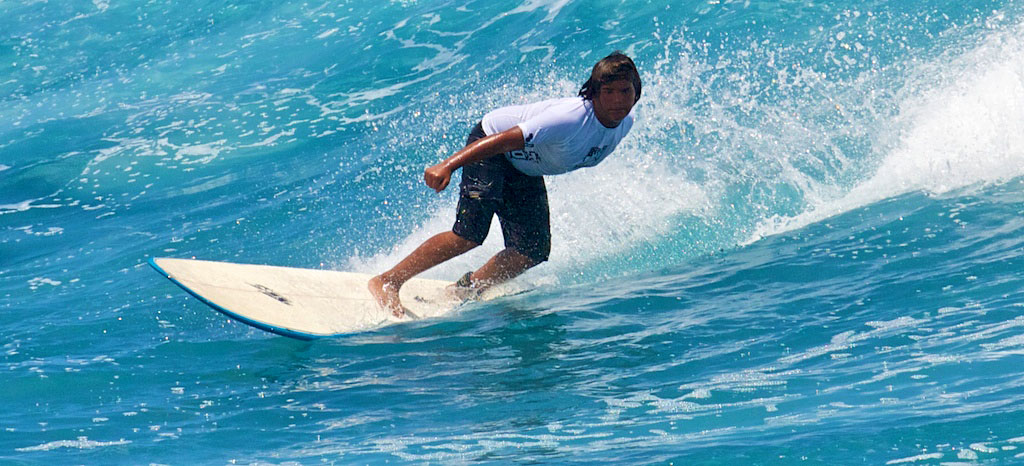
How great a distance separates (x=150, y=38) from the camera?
631 inches

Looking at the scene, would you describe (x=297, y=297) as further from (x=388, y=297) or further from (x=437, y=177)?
(x=437, y=177)

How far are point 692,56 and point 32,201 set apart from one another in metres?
7.06

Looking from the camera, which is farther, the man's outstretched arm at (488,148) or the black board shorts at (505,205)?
the black board shorts at (505,205)

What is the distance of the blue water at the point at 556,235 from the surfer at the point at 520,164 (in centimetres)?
31

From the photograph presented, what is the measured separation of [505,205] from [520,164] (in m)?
0.36

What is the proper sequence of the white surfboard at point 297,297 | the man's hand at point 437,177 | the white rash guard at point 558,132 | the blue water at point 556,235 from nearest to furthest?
the blue water at point 556,235 < the man's hand at point 437,177 < the white rash guard at point 558,132 < the white surfboard at point 297,297

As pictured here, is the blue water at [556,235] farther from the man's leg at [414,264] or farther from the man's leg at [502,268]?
the man's leg at [414,264]

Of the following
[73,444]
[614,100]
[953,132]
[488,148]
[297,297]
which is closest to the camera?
[73,444]

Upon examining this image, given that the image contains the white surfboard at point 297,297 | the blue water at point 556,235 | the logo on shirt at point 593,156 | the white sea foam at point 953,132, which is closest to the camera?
the blue water at point 556,235

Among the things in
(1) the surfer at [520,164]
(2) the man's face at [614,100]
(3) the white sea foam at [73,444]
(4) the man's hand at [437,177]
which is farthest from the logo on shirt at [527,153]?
(3) the white sea foam at [73,444]

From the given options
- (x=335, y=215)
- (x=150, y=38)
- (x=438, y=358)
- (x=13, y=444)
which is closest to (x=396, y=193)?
(x=335, y=215)

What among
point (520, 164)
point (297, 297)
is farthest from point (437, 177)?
→ point (297, 297)

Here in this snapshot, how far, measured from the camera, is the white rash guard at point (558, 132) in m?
5.11

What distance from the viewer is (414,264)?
5.86m
